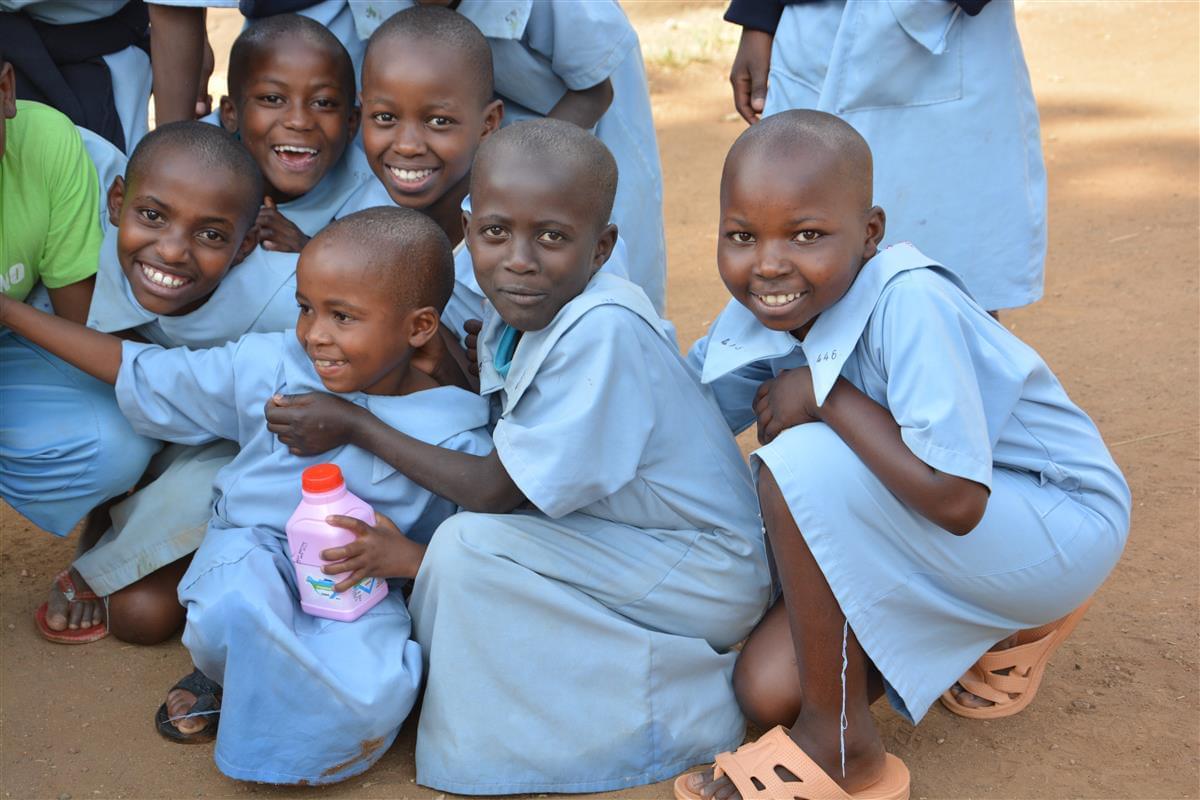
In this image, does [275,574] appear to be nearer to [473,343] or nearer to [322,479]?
[322,479]

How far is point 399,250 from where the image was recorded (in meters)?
2.61

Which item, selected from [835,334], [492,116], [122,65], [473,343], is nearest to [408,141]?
[492,116]

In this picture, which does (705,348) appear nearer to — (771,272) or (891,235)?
(771,272)

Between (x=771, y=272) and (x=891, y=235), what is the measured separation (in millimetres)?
971

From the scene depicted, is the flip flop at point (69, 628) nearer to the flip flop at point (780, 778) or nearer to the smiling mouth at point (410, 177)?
the smiling mouth at point (410, 177)

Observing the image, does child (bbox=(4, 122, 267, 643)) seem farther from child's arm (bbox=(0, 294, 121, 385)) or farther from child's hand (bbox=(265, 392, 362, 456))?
child's hand (bbox=(265, 392, 362, 456))

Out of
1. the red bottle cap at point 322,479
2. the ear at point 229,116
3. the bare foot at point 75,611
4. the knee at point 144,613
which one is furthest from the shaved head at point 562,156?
the bare foot at point 75,611

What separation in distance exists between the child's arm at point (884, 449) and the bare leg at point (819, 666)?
13cm

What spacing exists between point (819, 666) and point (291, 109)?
1.71m

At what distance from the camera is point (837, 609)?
228 cm

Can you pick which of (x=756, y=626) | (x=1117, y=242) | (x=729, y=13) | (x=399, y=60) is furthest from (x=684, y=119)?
(x=756, y=626)

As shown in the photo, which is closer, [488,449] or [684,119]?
[488,449]

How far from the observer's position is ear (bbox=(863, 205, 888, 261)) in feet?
7.62

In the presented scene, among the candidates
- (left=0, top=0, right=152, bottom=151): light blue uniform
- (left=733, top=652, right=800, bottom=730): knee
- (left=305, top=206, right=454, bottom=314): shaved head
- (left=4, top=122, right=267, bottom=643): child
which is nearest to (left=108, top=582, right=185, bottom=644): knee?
(left=4, top=122, right=267, bottom=643): child
